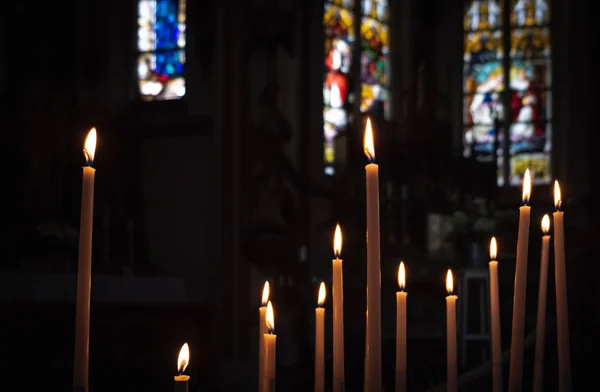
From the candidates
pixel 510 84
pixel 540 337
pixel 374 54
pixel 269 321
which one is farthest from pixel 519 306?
pixel 510 84

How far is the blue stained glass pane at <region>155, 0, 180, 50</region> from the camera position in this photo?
7906 mm

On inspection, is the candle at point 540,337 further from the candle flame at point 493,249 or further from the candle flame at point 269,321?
the candle flame at point 269,321

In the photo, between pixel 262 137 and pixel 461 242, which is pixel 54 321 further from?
pixel 461 242

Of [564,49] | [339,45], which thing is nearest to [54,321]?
[339,45]

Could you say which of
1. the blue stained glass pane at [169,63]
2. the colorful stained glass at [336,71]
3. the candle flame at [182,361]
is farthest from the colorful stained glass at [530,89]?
the candle flame at [182,361]

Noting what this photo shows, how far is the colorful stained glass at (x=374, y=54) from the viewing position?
30.0 feet

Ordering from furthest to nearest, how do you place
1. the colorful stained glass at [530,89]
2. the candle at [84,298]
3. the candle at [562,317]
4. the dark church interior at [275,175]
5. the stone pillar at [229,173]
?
the colorful stained glass at [530,89] < the stone pillar at [229,173] < the dark church interior at [275,175] < the candle at [562,317] < the candle at [84,298]

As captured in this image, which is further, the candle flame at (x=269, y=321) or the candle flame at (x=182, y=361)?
the candle flame at (x=269, y=321)

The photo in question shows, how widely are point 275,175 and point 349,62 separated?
278 cm

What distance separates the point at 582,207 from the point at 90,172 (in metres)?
7.67

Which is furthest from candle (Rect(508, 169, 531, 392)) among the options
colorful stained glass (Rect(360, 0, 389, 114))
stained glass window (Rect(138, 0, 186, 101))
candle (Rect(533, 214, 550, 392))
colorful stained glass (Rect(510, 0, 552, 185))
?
colorful stained glass (Rect(510, 0, 552, 185))

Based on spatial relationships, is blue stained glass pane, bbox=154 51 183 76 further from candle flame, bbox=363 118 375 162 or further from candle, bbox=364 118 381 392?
candle, bbox=364 118 381 392

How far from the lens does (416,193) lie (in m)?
7.14

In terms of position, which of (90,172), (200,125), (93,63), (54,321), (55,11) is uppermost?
(55,11)
